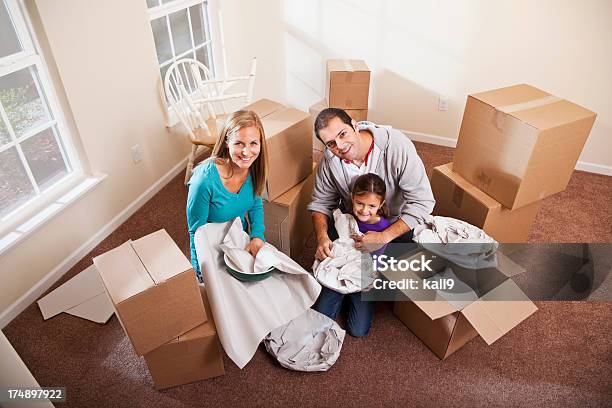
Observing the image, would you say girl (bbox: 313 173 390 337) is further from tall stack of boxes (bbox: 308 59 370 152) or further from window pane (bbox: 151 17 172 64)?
window pane (bbox: 151 17 172 64)

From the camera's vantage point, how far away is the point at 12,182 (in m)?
2.16

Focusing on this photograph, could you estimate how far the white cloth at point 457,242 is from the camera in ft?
6.13

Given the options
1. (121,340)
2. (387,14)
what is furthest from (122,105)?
(387,14)

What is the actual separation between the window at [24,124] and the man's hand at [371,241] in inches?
63.8

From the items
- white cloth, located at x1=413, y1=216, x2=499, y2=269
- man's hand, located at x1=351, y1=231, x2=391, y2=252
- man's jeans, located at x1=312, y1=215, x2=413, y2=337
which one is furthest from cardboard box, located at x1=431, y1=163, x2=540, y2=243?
man's hand, located at x1=351, y1=231, x2=391, y2=252

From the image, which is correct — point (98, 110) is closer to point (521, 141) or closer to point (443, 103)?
point (521, 141)

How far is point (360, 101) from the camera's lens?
3223 millimetres

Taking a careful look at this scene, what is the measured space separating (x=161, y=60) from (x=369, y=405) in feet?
9.09

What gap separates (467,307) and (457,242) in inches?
11.9

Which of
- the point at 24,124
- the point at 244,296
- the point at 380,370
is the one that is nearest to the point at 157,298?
the point at 244,296

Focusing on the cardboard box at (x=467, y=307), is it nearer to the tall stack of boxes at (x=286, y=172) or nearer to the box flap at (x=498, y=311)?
the box flap at (x=498, y=311)

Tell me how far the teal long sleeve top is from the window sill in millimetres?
822

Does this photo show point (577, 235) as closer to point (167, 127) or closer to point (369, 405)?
point (369, 405)

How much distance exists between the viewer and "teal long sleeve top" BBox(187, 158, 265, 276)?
1.75m
